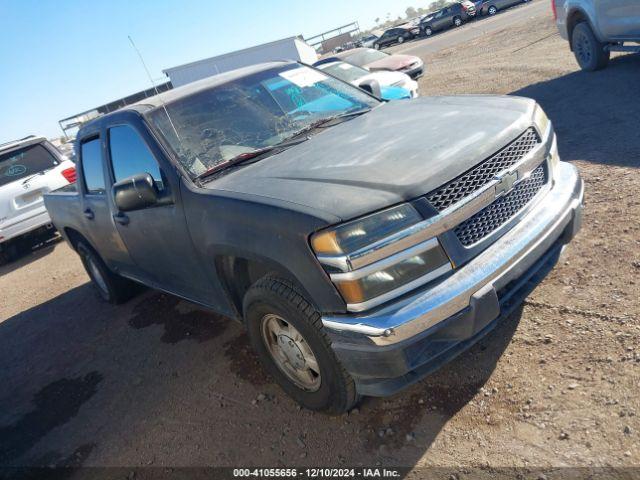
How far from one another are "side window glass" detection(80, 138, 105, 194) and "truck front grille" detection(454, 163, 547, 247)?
124 inches

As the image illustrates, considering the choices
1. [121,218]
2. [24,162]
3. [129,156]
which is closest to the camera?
[129,156]

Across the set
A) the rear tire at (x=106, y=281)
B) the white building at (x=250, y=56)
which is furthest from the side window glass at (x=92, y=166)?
the white building at (x=250, y=56)

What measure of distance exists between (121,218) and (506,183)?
2889mm

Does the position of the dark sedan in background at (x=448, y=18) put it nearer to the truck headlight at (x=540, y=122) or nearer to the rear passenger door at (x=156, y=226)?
the truck headlight at (x=540, y=122)

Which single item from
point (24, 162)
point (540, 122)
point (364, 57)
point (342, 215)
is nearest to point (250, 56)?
point (364, 57)

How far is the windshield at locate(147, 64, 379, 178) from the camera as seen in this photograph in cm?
327

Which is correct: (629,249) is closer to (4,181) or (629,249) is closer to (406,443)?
(406,443)

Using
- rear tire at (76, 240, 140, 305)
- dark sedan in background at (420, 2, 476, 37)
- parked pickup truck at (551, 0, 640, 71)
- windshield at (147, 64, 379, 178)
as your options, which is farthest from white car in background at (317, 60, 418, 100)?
dark sedan in background at (420, 2, 476, 37)

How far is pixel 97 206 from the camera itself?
4.51 metres

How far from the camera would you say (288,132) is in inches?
137

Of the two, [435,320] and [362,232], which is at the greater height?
[362,232]

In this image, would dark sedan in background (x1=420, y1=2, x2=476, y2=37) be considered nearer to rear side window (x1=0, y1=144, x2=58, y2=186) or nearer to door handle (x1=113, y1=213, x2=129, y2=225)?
rear side window (x1=0, y1=144, x2=58, y2=186)

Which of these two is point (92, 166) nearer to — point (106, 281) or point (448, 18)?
point (106, 281)

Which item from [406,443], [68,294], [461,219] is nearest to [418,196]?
[461,219]
